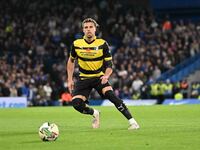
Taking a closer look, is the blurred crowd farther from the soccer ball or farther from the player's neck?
the soccer ball

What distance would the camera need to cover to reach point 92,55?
50.1 ft

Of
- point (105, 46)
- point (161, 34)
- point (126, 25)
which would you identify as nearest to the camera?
point (105, 46)

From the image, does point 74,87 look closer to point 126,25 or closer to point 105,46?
point 105,46

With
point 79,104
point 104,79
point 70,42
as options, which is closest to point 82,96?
point 79,104

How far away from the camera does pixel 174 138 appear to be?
1285 centimetres

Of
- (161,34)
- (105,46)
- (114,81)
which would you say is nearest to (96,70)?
(105,46)

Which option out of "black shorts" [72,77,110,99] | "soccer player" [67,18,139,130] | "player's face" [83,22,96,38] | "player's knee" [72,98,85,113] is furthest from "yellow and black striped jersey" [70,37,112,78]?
"player's knee" [72,98,85,113]

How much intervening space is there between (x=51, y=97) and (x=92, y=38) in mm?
22841

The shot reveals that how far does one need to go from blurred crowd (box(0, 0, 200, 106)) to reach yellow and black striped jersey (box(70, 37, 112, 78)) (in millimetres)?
20378

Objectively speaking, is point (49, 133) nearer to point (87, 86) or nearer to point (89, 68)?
point (87, 86)

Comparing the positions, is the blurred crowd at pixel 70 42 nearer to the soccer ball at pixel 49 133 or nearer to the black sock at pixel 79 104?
the black sock at pixel 79 104

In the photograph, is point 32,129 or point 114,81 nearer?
point 32,129

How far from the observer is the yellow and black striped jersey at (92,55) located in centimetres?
1527

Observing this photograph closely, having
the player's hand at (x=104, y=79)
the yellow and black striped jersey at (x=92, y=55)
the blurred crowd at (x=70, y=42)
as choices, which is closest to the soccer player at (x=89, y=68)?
the yellow and black striped jersey at (x=92, y=55)
